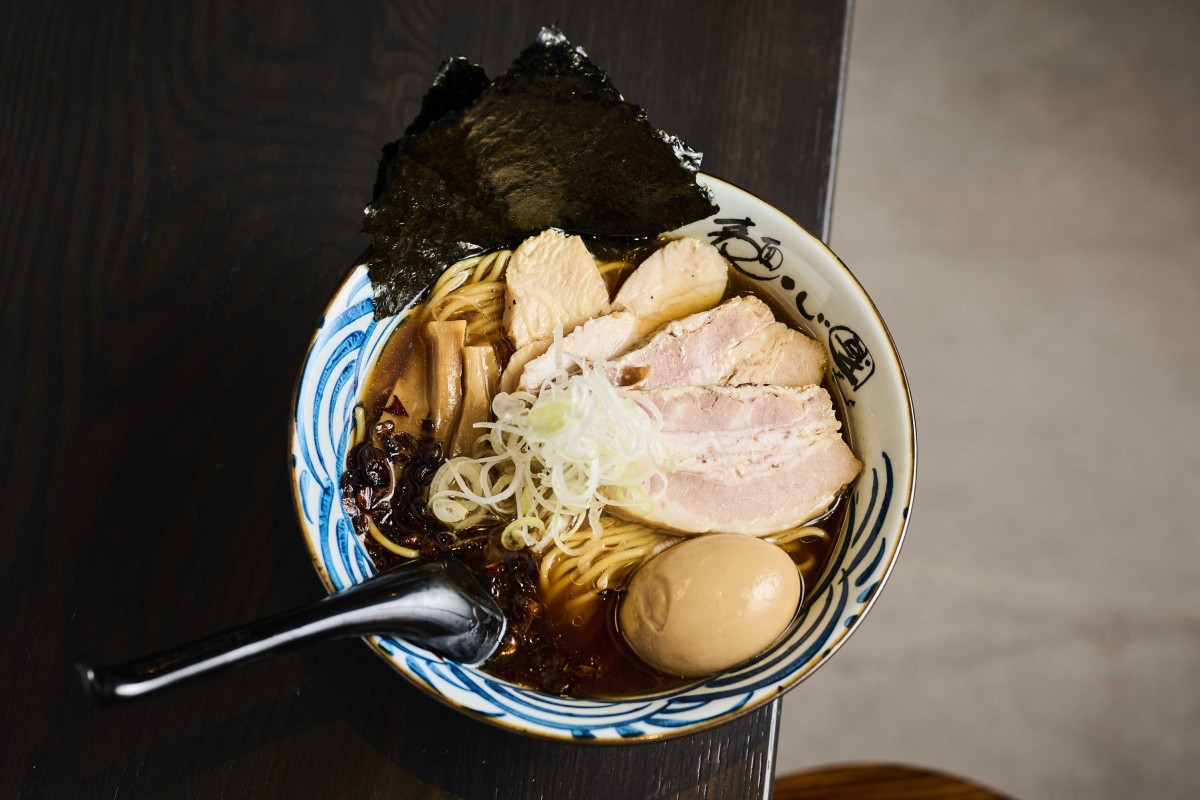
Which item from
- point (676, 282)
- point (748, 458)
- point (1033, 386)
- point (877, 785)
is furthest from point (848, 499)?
point (1033, 386)

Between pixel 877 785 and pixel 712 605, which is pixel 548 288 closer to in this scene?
pixel 712 605

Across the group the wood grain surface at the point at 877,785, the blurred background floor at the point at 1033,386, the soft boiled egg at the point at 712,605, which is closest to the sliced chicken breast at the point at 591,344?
the soft boiled egg at the point at 712,605

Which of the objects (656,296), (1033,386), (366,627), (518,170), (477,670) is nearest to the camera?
(366,627)

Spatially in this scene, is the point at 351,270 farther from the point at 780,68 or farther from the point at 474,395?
the point at 780,68

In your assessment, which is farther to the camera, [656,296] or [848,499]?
[656,296]

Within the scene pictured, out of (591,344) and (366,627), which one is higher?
(591,344)

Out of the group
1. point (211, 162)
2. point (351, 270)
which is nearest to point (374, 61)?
point (211, 162)
